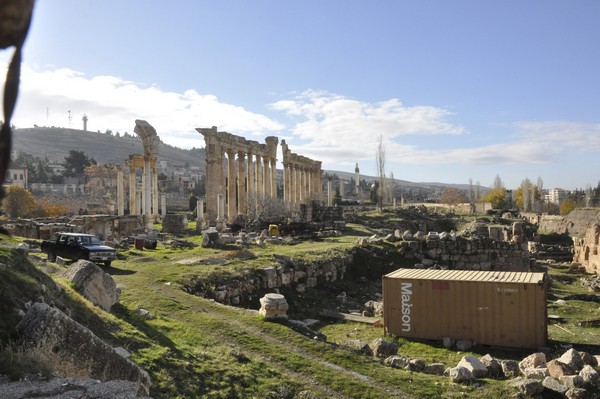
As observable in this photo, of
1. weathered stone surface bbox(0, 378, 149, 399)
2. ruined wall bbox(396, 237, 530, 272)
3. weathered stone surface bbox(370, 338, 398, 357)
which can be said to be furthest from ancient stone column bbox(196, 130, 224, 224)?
weathered stone surface bbox(0, 378, 149, 399)

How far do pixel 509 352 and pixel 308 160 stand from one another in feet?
172

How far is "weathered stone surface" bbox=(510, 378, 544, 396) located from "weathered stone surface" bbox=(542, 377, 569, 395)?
0.62ft

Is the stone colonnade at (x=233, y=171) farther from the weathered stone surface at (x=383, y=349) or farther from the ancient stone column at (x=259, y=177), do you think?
the weathered stone surface at (x=383, y=349)

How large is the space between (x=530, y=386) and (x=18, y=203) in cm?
5028

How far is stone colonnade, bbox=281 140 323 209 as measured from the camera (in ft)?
182

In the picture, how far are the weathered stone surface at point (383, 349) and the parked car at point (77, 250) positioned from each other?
11.0m

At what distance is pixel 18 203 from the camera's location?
1890 inches

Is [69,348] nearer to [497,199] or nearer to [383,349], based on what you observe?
[383,349]

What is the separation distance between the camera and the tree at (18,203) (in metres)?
45.9

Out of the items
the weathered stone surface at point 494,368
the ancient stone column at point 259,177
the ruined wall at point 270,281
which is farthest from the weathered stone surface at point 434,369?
the ancient stone column at point 259,177

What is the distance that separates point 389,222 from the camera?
50875 millimetres

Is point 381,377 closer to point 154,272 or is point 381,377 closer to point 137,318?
point 137,318

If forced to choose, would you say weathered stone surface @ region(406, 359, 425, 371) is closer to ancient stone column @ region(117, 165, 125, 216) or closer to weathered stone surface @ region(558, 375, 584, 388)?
weathered stone surface @ region(558, 375, 584, 388)

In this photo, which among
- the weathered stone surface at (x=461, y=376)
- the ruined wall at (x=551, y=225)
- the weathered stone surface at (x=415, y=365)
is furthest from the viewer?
the ruined wall at (x=551, y=225)
